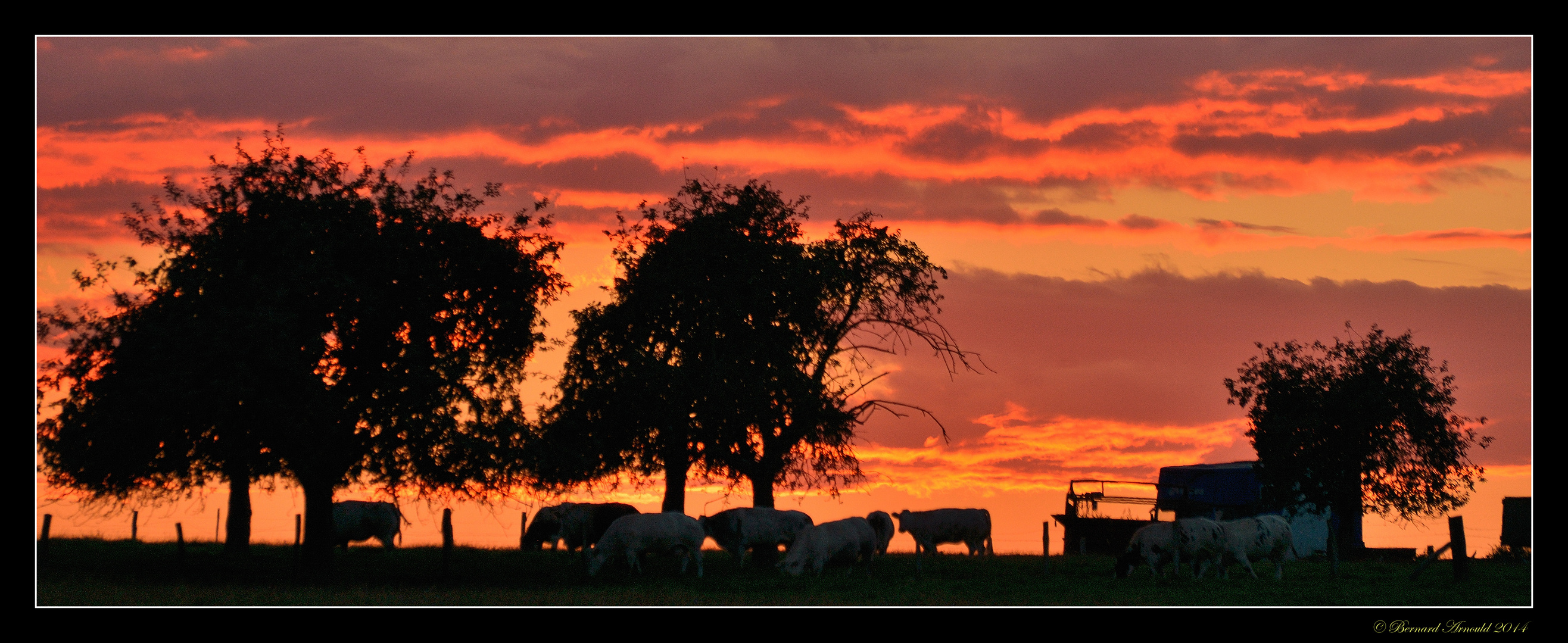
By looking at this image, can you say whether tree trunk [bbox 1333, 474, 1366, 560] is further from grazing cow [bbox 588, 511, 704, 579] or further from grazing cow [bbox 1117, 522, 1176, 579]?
grazing cow [bbox 588, 511, 704, 579]

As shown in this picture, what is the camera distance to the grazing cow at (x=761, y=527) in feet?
112

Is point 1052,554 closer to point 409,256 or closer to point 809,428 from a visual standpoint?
point 809,428

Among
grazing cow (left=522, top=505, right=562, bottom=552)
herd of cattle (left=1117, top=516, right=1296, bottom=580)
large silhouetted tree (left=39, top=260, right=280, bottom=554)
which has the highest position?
large silhouetted tree (left=39, top=260, right=280, bottom=554)

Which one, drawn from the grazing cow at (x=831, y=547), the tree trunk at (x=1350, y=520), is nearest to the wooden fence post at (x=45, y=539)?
the grazing cow at (x=831, y=547)

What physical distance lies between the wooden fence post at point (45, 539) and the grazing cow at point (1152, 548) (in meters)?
28.7

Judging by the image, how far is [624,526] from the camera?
31594 mm

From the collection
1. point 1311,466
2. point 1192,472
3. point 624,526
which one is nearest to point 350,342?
point 624,526

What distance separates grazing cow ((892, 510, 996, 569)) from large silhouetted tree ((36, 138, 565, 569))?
16716 millimetres

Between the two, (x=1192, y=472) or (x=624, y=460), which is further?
(x=1192, y=472)

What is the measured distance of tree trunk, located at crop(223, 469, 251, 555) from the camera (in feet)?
117

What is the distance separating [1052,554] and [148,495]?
27.8 meters

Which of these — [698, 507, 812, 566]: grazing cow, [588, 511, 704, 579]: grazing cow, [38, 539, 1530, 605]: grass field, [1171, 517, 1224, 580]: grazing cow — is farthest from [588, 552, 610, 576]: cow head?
[1171, 517, 1224, 580]: grazing cow
